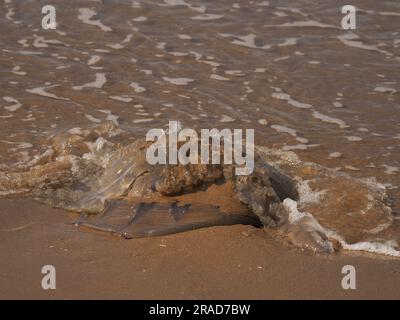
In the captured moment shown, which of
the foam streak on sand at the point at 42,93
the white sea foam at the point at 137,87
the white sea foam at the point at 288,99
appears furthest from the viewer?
the white sea foam at the point at 137,87

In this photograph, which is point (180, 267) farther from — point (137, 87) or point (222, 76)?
point (222, 76)

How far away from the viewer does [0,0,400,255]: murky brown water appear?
550cm

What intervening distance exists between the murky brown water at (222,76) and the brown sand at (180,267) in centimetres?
53

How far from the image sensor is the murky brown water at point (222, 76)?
5.50 m

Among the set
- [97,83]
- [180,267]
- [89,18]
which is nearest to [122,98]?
[97,83]

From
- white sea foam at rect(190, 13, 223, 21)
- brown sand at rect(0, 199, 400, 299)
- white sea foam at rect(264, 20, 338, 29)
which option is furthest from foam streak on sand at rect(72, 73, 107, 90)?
brown sand at rect(0, 199, 400, 299)

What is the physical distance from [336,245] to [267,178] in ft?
2.15

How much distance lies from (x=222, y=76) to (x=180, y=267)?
130 inches

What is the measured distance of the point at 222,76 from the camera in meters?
6.68

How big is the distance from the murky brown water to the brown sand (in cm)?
53

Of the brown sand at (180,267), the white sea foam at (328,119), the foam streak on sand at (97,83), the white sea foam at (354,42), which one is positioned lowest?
the brown sand at (180,267)

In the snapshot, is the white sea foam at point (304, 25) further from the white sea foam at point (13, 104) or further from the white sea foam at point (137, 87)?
the white sea foam at point (13, 104)

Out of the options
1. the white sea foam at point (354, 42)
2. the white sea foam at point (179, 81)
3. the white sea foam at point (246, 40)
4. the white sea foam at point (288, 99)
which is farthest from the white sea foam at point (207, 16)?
the white sea foam at point (288, 99)
